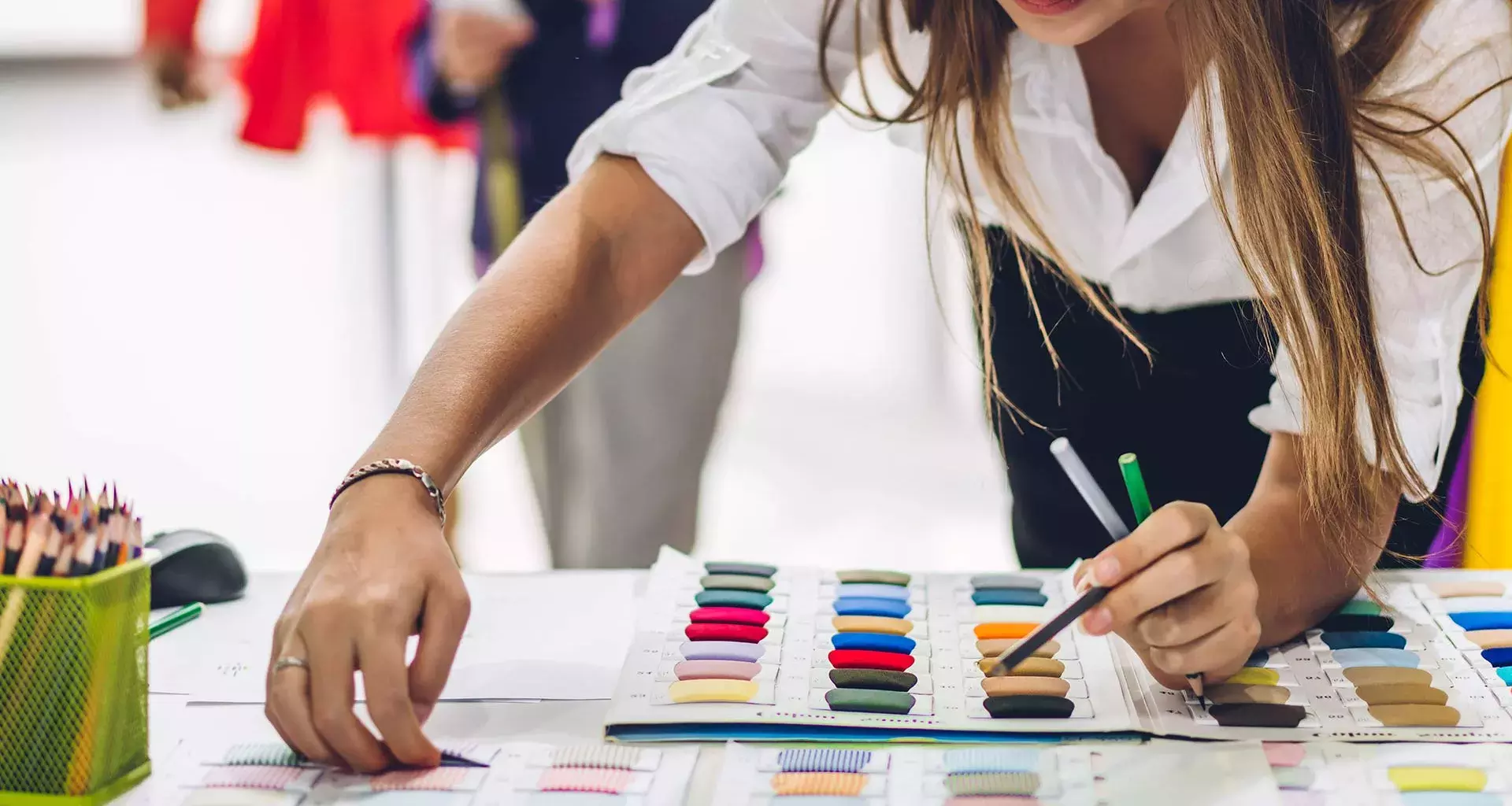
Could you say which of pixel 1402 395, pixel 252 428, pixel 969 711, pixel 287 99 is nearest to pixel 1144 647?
pixel 969 711

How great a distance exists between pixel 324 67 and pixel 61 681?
136 cm

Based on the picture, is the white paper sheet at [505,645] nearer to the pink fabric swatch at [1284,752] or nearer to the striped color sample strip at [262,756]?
the striped color sample strip at [262,756]

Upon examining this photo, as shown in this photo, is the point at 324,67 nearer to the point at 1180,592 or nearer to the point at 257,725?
the point at 257,725

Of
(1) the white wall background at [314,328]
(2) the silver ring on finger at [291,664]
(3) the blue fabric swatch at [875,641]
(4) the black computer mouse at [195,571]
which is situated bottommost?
(2) the silver ring on finger at [291,664]

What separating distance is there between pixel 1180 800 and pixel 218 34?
274 centimetres

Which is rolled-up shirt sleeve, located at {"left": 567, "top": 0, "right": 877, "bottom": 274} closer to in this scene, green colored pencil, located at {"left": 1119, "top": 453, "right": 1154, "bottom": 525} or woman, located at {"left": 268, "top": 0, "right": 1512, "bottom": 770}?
woman, located at {"left": 268, "top": 0, "right": 1512, "bottom": 770}

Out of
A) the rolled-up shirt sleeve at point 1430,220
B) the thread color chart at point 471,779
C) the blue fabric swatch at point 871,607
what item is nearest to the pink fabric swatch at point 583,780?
the thread color chart at point 471,779

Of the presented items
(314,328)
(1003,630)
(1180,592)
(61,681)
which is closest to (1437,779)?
(1180,592)

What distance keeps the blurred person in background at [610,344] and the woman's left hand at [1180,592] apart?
35.4 inches

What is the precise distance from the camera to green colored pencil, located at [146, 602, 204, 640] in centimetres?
80

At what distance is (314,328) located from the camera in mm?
2879

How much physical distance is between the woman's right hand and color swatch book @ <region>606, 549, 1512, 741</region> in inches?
3.7

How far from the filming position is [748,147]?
0.86 metres

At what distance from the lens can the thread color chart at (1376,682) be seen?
637 millimetres
